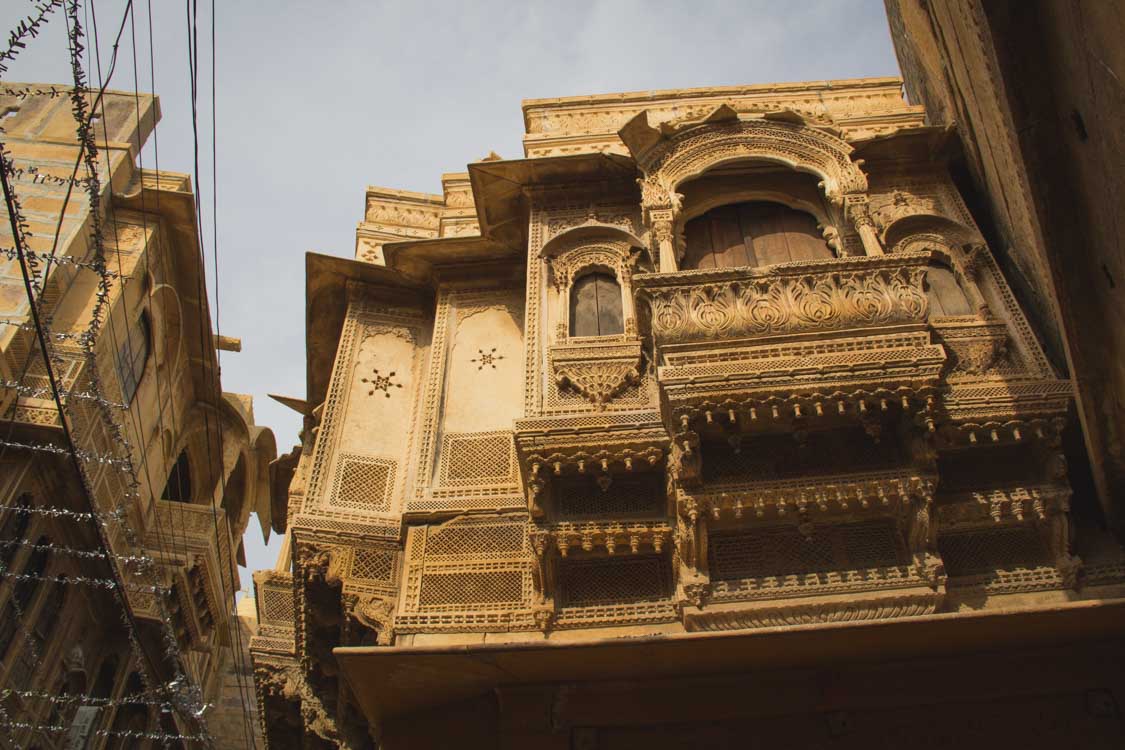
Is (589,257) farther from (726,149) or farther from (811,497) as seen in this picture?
(811,497)

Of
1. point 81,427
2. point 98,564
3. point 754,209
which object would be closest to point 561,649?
point 754,209

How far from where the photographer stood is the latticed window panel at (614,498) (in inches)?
279

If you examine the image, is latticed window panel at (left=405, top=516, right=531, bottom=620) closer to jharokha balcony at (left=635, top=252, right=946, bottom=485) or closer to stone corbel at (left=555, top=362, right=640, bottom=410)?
stone corbel at (left=555, top=362, right=640, bottom=410)

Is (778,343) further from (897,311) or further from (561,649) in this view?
(561,649)

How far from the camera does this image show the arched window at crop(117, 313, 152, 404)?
1205 cm

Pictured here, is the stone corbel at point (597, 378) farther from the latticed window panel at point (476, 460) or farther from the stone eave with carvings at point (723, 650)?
the stone eave with carvings at point (723, 650)

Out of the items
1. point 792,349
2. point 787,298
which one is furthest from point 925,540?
point 787,298

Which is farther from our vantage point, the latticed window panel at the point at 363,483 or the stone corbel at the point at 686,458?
the latticed window panel at the point at 363,483

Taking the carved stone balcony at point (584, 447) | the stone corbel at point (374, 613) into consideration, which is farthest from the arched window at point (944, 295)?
the stone corbel at point (374, 613)

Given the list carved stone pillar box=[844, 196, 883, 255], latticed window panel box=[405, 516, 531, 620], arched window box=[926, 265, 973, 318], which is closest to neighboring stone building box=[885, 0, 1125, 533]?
carved stone pillar box=[844, 196, 883, 255]

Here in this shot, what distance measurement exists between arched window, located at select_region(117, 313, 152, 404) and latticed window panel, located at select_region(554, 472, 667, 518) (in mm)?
7415

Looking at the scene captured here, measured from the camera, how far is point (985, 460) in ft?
23.5

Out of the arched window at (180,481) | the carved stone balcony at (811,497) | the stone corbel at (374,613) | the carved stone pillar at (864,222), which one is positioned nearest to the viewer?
the carved stone balcony at (811,497)

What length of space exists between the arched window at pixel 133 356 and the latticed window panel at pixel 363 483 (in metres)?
5.13
